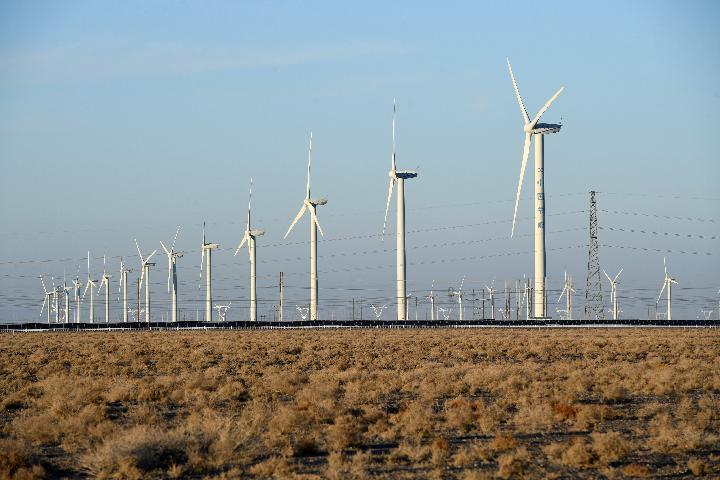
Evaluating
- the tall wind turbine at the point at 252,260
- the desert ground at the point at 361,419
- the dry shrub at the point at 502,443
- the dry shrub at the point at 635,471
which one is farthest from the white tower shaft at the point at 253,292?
the dry shrub at the point at 635,471

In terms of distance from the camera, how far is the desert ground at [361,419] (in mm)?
19859

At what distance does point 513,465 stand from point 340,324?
295 ft

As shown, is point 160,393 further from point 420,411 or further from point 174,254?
point 174,254

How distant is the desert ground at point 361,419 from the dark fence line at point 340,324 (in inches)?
2073

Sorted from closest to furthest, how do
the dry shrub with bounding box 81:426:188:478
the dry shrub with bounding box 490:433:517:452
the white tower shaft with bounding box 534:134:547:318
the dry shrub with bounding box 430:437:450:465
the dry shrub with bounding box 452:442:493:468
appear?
1. the dry shrub with bounding box 81:426:188:478
2. the dry shrub with bounding box 452:442:493:468
3. the dry shrub with bounding box 430:437:450:465
4. the dry shrub with bounding box 490:433:517:452
5. the white tower shaft with bounding box 534:134:547:318

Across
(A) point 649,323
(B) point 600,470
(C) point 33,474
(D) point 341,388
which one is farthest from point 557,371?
(A) point 649,323

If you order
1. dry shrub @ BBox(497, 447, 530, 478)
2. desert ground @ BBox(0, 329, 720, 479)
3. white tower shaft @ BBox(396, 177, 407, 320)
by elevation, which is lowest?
desert ground @ BBox(0, 329, 720, 479)

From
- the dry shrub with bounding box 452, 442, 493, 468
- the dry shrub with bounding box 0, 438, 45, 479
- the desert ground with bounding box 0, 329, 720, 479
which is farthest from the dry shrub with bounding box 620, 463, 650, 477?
the dry shrub with bounding box 0, 438, 45, 479

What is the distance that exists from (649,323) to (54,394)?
86730mm

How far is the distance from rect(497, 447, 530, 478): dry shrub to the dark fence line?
8345 centimetres

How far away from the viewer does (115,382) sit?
123 ft

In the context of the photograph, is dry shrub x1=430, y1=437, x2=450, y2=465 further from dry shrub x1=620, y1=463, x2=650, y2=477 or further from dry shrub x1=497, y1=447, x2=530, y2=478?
dry shrub x1=620, y1=463, x2=650, y2=477

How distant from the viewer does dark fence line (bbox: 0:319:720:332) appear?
10425 cm

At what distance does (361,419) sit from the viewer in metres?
26.4
